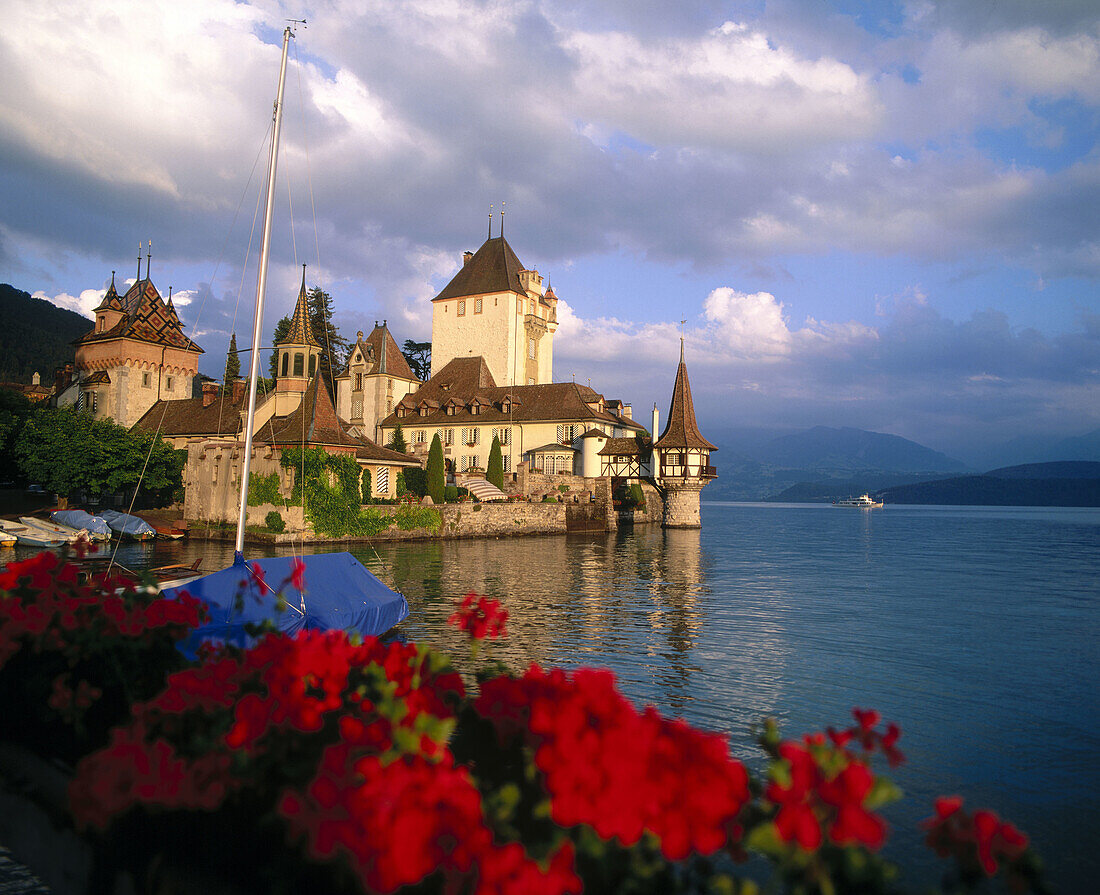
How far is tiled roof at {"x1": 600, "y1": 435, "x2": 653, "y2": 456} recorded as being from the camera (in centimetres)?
6641

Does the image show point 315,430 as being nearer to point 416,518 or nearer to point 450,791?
point 416,518

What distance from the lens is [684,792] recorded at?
2578mm

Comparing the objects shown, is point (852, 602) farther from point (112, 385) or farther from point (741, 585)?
point (112, 385)

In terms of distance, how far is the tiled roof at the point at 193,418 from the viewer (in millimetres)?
55406

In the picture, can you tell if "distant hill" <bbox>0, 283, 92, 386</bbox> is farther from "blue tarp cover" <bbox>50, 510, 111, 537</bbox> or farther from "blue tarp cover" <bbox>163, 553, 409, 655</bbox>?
"blue tarp cover" <bbox>163, 553, 409, 655</bbox>

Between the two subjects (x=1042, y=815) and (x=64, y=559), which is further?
(x=1042, y=815)

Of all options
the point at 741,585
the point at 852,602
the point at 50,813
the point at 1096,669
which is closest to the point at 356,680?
the point at 50,813

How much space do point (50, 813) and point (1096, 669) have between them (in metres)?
21.1

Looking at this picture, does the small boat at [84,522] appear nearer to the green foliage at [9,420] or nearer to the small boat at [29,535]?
the small boat at [29,535]

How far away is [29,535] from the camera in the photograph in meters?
35.5

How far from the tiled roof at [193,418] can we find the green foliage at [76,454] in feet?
23.2

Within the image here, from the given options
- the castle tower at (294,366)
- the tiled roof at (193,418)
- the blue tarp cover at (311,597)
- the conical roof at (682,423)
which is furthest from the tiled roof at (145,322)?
the blue tarp cover at (311,597)

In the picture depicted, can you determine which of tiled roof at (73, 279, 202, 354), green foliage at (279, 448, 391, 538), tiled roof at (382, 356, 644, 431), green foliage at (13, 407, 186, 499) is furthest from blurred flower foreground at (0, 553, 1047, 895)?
tiled roof at (73, 279, 202, 354)

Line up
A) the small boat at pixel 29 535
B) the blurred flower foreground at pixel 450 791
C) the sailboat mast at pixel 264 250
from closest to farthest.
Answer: the blurred flower foreground at pixel 450 791, the sailboat mast at pixel 264 250, the small boat at pixel 29 535
